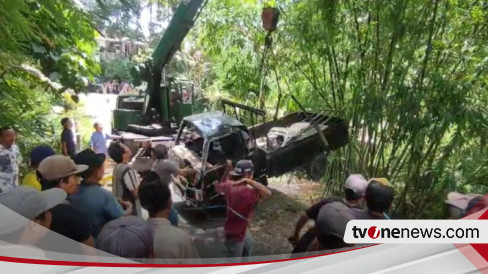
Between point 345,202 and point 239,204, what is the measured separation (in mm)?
393

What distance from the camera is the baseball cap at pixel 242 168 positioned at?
1.33 meters

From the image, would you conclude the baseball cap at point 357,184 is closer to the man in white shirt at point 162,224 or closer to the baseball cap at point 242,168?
the baseball cap at point 242,168

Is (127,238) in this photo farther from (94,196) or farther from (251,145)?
(251,145)

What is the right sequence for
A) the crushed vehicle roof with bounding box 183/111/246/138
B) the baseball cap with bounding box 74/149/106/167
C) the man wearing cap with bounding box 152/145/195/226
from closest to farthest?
the baseball cap with bounding box 74/149/106/167 → the man wearing cap with bounding box 152/145/195/226 → the crushed vehicle roof with bounding box 183/111/246/138

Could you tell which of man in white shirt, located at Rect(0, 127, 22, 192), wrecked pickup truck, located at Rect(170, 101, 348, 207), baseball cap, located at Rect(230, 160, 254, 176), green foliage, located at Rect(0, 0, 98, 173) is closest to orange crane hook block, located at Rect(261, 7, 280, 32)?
wrecked pickup truck, located at Rect(170, 101, 348, 207)

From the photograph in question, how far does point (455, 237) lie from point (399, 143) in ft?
1.24

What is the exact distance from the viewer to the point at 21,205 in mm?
1004

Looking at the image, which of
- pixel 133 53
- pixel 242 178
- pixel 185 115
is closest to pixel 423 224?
pixel 242 178

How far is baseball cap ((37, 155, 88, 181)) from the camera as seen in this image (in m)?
1.04

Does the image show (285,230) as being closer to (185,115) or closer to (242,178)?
(242,178)

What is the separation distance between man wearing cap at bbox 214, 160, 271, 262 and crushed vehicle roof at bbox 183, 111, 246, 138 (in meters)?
0.12

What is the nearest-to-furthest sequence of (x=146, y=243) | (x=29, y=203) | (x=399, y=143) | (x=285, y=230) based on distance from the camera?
(x=29, y=203), (x=146, y=243), (x=285, y=230), (x=399, y=143)

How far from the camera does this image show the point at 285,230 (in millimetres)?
1405

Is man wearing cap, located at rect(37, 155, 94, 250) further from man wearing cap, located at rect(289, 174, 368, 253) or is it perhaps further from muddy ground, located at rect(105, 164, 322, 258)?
man wearing cap, located at rect(289, 174, 368, 253)
